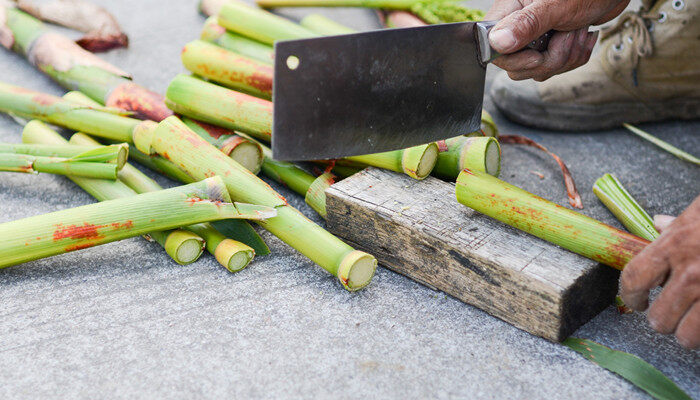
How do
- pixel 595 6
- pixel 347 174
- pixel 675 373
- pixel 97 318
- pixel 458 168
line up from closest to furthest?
pixel 675 373, pixel 97 318, pixel 595 6, pixel 458 168, pixel 347 174

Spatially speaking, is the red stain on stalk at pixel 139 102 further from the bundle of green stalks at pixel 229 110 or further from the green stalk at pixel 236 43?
the green stalk at pixel 236 43

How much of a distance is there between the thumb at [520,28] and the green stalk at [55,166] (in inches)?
51.0

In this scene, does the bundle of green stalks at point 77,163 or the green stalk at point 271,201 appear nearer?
the green stalk at point 271,201

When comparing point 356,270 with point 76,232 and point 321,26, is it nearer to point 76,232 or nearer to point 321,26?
point 76,232

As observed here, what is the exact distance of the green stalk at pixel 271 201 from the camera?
1.81m

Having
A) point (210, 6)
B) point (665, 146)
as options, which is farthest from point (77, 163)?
point (665, 146)

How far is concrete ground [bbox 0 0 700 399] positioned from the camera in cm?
156

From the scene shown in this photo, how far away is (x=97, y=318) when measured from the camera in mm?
1769

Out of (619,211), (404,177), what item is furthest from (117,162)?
(619,211)


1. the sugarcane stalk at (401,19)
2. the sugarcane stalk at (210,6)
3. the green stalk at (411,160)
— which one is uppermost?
the sugarcane stalk at (401,19)

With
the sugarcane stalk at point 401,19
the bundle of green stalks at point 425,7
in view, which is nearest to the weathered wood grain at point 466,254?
the bundle of green stalks at point 425,7

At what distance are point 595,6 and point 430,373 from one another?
1.23 m

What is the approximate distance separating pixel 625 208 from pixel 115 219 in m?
1.62

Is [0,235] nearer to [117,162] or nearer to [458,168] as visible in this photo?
[117,162]
